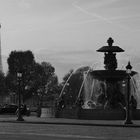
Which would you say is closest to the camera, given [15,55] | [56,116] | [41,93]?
[56,116]

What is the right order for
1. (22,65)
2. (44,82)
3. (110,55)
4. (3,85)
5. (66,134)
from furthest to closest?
(44,82)
(3,85)
(22,65)
(110,55)
(66,134)

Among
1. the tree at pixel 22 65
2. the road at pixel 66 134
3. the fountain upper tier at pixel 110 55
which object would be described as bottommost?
the road at pixel 66 134

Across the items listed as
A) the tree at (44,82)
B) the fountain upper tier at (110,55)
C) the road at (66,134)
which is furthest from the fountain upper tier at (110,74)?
the tree at (44,82)

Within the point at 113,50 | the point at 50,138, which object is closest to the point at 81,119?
the point at 113,50

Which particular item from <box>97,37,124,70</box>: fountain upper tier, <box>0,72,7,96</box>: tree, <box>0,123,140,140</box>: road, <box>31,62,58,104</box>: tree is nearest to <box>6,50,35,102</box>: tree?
<box>31,62,58,104</box>: tree

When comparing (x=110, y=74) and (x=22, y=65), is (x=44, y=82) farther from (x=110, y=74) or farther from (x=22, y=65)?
(x=110, y=74)

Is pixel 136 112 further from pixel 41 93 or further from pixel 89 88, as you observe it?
pixel 41 93

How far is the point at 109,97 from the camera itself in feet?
161

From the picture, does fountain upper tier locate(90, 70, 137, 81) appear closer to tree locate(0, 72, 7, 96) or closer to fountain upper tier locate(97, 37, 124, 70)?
fountain upper tier locate(97, 37, 124, 70)

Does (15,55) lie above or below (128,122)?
above

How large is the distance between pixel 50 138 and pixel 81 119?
21506 mm

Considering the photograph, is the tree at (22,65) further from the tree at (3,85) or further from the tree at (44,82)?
the tree at (3,85)

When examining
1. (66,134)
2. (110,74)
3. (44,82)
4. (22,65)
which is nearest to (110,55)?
(110,74)

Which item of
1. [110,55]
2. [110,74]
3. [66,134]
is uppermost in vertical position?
[110,55]
